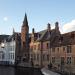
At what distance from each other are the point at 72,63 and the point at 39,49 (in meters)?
22.8

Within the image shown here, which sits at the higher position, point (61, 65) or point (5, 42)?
point (5, 42)

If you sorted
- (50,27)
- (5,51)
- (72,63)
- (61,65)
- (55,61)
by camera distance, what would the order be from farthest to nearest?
(5,51)
(50,27)
(55,61)
(61,65)
(72,63)

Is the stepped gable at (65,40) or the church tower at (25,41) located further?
the church tower at (25,41)

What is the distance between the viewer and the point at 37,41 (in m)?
87.6

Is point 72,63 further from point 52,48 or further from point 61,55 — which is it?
point 52,48

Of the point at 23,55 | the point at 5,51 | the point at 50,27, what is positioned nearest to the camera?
the point at 50,27

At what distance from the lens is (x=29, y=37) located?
331 feet

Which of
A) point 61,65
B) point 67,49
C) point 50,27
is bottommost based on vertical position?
point 61,65

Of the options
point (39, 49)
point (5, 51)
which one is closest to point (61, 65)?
point (39, 49)

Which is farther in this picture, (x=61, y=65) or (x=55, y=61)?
(x=55, y=61)

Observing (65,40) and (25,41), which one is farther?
(25,41)

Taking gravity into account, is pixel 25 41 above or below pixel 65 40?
above

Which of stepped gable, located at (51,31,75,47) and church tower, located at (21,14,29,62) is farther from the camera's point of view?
church tower, located at (21,14,29,62)

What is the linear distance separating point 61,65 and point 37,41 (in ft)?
62.7
